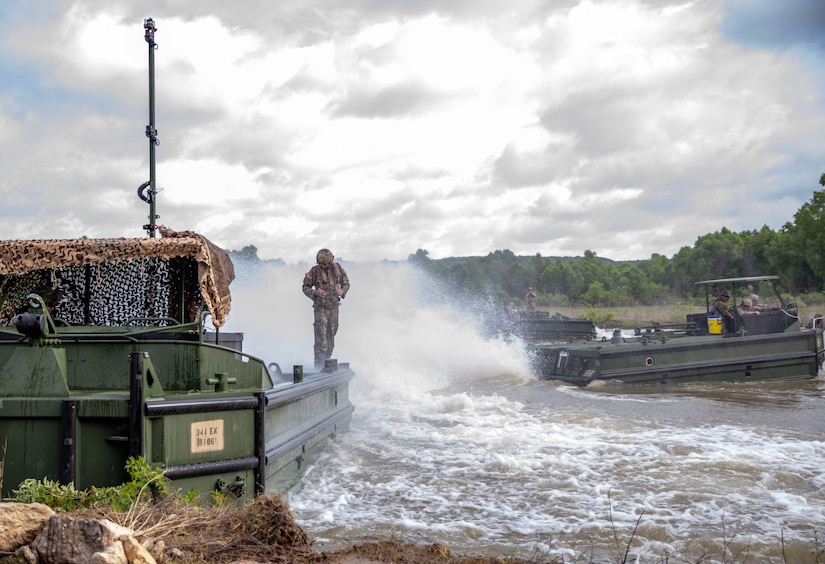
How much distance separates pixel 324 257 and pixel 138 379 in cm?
716

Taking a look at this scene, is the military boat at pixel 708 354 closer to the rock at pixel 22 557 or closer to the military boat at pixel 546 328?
the military boat at pixel 546 328

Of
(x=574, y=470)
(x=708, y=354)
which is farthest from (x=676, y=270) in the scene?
(x=574, y=470)

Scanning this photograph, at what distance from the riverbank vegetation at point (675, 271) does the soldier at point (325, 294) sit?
2002cm

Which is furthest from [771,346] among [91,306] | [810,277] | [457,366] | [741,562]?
[810,277]

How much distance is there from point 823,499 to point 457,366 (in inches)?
A: 561

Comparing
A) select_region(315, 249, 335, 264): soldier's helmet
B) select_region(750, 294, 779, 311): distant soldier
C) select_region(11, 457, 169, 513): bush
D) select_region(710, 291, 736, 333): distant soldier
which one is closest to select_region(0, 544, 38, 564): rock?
select_region(11, 457, 169, 513): bush

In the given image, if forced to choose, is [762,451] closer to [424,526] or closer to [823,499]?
[823,499]

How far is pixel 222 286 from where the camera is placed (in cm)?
733

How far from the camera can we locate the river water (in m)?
6.17

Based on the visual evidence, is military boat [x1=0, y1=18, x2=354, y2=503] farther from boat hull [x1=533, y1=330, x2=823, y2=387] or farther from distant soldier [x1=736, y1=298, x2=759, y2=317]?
distant soldier [x1=736, y1=298, x2=759, y2=317]

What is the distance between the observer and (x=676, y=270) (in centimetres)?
7456

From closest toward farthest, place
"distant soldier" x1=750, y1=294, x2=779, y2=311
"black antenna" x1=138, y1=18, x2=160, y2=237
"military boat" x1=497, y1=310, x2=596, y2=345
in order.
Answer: "black antenna" x1=138, y1=18, x2=160, y2=237
"distant soldier" x1=750, y1=294, x2=779, y2=311
"military boat" x1=497, y1=310, x2=596, y2=345

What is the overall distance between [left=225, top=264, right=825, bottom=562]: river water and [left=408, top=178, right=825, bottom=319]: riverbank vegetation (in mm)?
17927

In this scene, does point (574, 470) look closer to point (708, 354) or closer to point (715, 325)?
point (708, 354)
